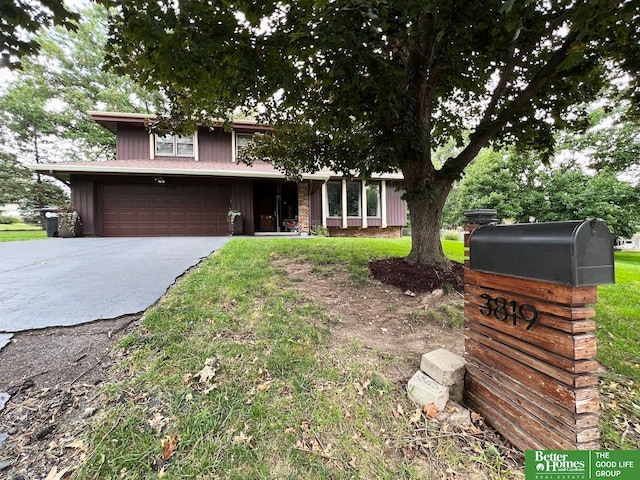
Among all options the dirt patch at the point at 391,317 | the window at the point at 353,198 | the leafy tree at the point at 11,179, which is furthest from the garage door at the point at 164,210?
the leafy tree at the point at 11,179

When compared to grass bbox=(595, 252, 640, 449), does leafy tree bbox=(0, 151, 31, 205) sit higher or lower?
higher

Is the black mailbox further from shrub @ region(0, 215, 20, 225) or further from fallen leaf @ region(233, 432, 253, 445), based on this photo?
shrub @ region(0, 215, 20, 225)

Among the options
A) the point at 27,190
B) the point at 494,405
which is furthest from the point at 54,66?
the point at 494,405

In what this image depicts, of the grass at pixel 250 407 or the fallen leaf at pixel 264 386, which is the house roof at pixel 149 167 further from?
the fallen leaf at pixel 264 386

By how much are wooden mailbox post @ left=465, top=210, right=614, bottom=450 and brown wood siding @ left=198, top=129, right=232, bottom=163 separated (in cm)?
1198

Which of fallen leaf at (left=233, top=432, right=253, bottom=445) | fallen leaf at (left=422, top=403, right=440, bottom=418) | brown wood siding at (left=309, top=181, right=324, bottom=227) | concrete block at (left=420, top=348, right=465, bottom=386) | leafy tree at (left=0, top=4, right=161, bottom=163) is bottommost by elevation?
fallen leaf at (left=422, top=403, right=440, bottom=418)

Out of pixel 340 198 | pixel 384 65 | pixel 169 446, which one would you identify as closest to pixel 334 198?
pixel 340 198

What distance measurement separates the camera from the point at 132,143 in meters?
11.4

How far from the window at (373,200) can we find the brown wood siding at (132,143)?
985cm

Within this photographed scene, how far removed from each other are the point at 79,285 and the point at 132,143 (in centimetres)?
1034

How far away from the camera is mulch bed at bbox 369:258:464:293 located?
3.71 metres

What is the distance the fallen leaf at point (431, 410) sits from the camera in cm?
171

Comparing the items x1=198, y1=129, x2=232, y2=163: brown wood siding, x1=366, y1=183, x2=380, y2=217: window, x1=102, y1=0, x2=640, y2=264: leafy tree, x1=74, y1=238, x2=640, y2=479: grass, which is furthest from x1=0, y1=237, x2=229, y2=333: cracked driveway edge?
x1=366, y1=183, x2=380, y2=217: window

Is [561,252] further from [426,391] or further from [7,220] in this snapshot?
[7,220]
